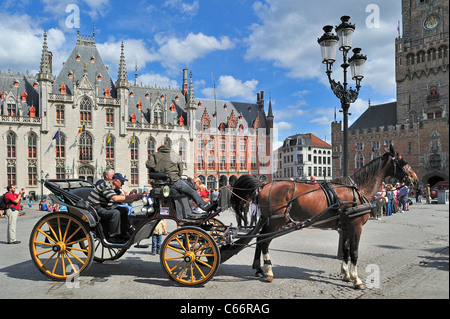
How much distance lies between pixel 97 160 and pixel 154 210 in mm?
35326

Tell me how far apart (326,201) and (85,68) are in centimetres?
4028

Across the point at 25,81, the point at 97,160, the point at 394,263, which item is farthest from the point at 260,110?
the point at 394,263

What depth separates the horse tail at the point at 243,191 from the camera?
6.03 metres

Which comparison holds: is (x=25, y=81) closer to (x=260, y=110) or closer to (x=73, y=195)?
(x=260, y=110)

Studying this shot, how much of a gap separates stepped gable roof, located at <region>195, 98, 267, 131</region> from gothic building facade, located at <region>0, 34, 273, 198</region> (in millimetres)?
312

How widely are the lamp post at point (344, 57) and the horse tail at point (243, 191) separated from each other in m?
3.58

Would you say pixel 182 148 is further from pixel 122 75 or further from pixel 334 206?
pixel 334 206

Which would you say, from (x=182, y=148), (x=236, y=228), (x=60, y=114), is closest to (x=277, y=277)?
(x=236, y=228)

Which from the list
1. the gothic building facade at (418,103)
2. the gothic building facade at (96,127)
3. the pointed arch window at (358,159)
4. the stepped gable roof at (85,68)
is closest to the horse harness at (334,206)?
the gothic building facade at (96,127)

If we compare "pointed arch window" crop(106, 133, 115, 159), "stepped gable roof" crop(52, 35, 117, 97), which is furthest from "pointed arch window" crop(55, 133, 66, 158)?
"stepped gable roof" crop(52, 35, 117, 97)

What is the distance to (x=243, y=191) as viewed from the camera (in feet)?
20.1

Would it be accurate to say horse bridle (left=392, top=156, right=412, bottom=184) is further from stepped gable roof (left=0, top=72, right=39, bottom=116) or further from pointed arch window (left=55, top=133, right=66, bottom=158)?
stepped gable roof (left=0, top=72, right=39, bottom=116)

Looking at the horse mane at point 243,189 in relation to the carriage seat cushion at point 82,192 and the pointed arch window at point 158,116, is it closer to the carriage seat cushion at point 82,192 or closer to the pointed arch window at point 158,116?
the carriage seat cushion at point 82,192

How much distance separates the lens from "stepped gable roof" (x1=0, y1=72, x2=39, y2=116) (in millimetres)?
35719
